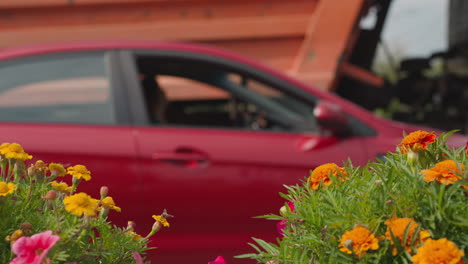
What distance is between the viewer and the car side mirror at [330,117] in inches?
123

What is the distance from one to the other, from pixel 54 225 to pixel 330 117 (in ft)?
7.69

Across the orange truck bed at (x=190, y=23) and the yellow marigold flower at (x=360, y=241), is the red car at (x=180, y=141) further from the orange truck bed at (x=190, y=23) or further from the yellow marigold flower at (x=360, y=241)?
the yellow marigold flower at (x=360, y=241)

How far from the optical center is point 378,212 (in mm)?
894

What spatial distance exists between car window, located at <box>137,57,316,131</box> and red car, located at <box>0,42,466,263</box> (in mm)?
13

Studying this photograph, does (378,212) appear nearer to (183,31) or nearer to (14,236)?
(14,236)

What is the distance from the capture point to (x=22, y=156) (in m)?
1.03

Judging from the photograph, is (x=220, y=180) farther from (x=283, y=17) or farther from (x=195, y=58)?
(x=283, y=17)

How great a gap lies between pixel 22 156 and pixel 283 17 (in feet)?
13.3

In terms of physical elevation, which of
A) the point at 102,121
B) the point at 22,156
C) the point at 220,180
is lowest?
the point at 220,180

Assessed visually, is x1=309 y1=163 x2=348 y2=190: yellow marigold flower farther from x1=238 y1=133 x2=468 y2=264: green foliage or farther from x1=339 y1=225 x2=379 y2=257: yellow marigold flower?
x1=339 y1=225 x2=379 y2=257: yellow marigold flower

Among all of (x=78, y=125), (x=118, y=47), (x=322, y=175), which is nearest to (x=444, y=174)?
(x=322, y=175)

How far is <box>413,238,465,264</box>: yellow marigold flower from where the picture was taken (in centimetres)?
79

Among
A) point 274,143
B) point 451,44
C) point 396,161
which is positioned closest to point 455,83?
point 451,44

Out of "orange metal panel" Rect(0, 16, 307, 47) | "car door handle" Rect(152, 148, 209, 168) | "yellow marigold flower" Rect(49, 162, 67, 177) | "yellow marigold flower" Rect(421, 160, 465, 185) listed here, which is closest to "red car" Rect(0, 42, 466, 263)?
"car door handle" Rect(152, 148, 209, 168)
